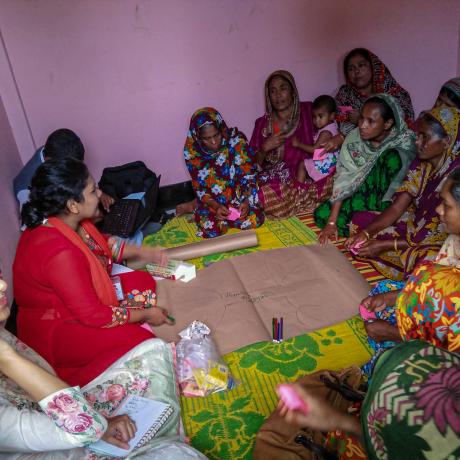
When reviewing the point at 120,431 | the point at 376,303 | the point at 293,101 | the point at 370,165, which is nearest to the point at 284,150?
the point at 293,101

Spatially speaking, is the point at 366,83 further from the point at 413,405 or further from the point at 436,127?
the point at 413,405

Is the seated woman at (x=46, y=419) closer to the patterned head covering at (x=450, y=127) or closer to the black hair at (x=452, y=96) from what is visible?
the patterned head covering at (x=450, y=127)

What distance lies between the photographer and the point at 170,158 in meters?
4.11

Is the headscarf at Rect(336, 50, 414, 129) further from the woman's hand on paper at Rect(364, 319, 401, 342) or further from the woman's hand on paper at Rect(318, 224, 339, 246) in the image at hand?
the woman's hand on paper at Rect(364, 319, 401, 342)

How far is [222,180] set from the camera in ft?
11.8

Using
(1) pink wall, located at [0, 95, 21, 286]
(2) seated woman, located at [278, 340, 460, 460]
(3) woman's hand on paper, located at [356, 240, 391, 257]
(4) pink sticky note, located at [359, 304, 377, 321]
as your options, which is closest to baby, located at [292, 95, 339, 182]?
(3) woman's hand on paper, located at [356, 240, 391, 257]

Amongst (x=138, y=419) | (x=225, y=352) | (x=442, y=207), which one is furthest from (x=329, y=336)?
(x=138, y=419)

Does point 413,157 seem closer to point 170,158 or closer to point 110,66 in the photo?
point 170,158

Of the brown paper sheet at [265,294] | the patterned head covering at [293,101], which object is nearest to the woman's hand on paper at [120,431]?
the brown paper sheet at [265,294]

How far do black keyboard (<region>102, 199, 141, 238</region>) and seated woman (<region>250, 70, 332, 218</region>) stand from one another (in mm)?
1092

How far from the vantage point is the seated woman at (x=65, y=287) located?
1.84 m

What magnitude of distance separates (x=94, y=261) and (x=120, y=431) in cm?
83

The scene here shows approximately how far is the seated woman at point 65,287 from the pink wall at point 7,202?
0.86 metres

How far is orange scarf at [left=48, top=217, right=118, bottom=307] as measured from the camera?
1.92 meters
